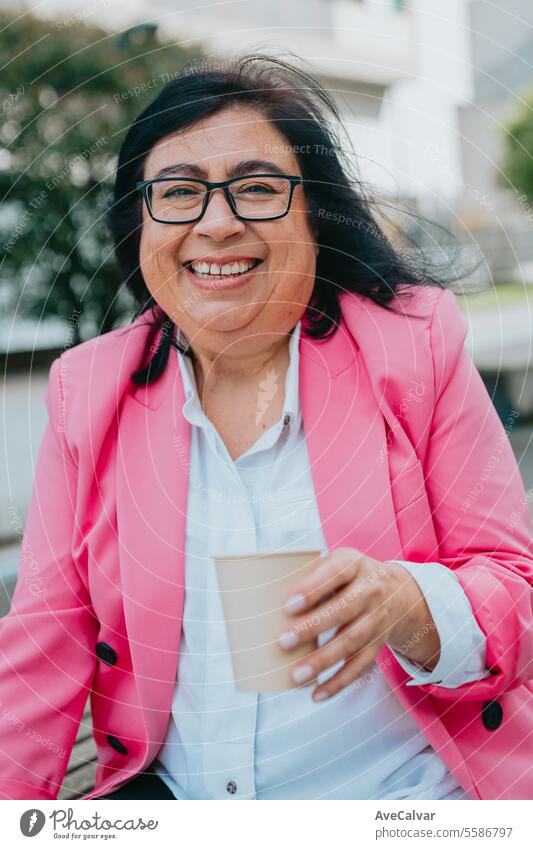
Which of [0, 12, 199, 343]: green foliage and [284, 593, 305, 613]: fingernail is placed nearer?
[284, 593, 305, 613]: fingernail

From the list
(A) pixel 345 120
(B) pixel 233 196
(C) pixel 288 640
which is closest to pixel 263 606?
(C) pixel 288 640

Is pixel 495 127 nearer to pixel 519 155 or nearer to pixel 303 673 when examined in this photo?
pixel 519 155

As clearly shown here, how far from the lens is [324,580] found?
65 centimetres

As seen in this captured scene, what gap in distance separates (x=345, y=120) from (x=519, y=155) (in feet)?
1.16

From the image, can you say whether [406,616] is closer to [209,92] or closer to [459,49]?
[209,92]

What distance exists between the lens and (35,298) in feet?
4.76

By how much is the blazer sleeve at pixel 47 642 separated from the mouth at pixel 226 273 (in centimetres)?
21

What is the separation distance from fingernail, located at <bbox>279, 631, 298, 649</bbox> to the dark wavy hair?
397mm

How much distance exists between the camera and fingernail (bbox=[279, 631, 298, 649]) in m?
0.65

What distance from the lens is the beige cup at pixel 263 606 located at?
0.66 metres

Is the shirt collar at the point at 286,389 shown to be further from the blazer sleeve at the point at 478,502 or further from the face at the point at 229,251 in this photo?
the blazer sleeve at the point at 478,502

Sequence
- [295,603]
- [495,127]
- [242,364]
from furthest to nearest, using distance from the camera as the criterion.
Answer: [495,127] < [242,364] < [295,603]
